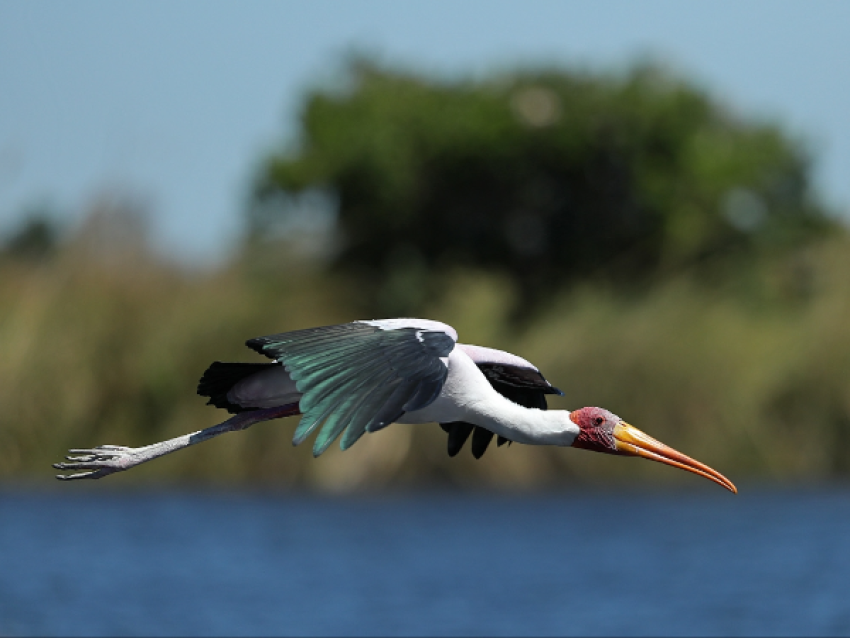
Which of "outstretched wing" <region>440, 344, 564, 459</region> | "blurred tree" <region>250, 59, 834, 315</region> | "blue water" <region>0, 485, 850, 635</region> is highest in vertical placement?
"blurred tree" <region>250, 59, 834, 315</region>

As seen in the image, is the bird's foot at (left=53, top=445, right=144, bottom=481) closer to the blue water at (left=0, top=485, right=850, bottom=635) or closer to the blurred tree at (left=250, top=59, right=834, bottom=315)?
the blue water at (left=0, top=485, right=850, bottom=635)

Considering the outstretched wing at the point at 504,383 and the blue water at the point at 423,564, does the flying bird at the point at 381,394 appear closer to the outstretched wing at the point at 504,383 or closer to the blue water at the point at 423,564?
the outstretched wing at the point at 504,383

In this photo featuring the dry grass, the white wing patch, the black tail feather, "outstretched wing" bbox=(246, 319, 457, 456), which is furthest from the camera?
the dry grass

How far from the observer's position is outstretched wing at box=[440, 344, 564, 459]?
6949mm

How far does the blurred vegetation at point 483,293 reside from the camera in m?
24.7

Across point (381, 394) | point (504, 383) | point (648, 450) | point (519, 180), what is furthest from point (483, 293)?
point (381, 394)

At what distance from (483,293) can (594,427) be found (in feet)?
72.9

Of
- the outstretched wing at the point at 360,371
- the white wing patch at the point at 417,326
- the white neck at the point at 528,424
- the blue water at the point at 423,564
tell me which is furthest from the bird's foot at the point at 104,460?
the blue water at the point at 423,564

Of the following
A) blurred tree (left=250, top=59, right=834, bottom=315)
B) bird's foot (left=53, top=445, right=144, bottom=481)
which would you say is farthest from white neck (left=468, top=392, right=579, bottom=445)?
blurred tree (left=250, top=59, right=834, bottom=315)

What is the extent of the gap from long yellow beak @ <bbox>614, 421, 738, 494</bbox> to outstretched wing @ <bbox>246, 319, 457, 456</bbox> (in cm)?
74

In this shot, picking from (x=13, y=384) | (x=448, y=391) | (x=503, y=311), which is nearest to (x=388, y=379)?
(x=448, y=391)

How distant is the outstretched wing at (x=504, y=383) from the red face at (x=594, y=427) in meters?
0.63

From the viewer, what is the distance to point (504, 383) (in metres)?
A: 7.34

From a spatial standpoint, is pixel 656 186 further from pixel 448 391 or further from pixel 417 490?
pixel 448 391
